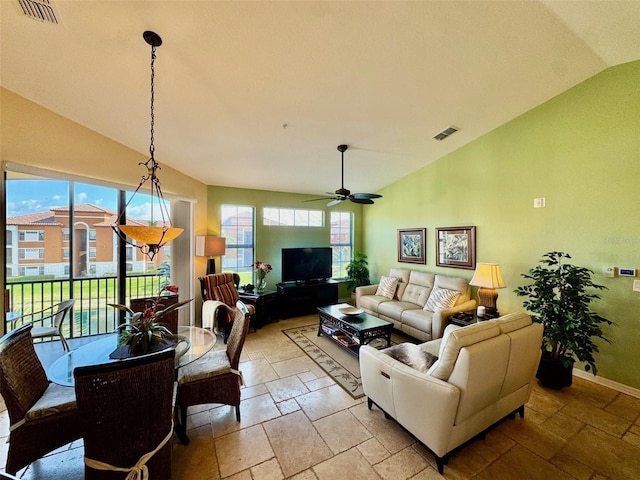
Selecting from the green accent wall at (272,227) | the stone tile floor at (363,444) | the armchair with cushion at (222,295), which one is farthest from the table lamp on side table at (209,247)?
the stone tile floor at (363,444)

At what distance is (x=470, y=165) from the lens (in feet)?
13.8

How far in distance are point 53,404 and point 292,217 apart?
4705mm

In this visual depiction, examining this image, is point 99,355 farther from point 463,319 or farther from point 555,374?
point 555,374

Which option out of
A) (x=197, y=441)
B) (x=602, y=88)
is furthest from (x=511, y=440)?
(x=602, y=88)

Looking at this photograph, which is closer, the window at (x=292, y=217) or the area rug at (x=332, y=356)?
the area rug at (x=332, y=356)

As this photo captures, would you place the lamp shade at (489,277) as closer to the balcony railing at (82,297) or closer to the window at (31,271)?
the balcony railing at (82,297)

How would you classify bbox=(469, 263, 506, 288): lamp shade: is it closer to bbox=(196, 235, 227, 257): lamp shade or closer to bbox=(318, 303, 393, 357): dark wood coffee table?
bbox=(318, 303, 393, 357): dark wood coffee table

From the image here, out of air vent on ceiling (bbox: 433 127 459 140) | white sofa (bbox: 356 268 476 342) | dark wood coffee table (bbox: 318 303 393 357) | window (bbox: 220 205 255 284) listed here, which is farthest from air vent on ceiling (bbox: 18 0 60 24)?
white sofa (bbox: 356 268 476 342)

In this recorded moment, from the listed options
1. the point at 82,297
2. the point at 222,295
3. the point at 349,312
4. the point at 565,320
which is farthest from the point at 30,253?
the point at 565,320

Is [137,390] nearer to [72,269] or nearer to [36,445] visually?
[36,445]

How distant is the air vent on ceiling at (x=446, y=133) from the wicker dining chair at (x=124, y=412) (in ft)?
13.6

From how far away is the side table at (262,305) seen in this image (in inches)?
180

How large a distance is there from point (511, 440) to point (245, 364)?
2773mm

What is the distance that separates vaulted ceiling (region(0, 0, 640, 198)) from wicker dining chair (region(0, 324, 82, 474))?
2.13 m
